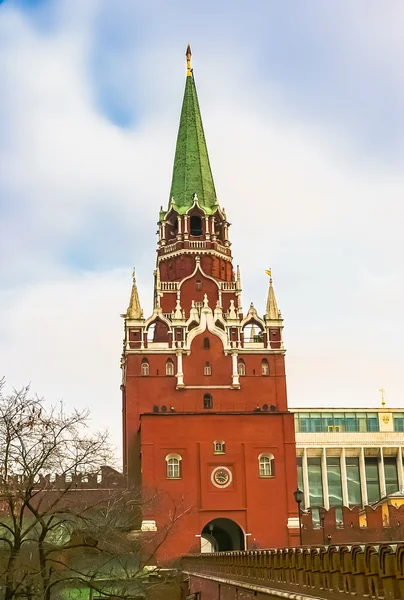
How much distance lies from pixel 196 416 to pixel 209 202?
1889 centimetres

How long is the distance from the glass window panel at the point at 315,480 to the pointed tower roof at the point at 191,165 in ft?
99.9

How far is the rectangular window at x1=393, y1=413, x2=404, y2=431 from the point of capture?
8850 cm

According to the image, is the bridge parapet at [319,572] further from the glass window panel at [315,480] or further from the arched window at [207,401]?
the glass window panel at [315,480]

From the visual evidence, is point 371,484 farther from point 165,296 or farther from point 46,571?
point 46,571

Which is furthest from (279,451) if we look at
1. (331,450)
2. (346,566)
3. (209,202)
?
(346,566)

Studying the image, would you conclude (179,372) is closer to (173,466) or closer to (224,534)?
(173,466)

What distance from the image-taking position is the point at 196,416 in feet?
189

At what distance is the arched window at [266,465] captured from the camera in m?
57.0

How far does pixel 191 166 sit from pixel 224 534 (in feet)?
94.3

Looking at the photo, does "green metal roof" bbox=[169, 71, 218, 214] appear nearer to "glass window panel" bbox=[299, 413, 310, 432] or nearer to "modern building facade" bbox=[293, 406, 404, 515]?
"modern building facade" bbox=[293, 406, 404, 515]

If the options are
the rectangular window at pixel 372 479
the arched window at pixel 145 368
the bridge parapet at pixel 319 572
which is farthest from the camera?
the rectangular window at pixel 372 479

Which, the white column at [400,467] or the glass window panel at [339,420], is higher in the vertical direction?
the glass window panel at [339,420]

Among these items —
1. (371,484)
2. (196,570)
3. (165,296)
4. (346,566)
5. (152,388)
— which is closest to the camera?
(346,566)

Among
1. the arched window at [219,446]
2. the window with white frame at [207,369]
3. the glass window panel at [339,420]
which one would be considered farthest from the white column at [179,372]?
the glass window panel at [339,420]
